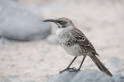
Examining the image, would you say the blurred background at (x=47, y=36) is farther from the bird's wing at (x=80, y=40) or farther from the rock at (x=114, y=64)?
the bird's wing at (x=80, y=40)

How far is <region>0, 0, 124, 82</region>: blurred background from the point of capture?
10773 mm

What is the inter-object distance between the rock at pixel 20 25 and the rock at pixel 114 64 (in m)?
3.03

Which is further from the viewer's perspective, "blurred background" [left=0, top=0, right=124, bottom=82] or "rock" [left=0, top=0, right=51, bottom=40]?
"rock" [left=0, top=0, right=51, bottom=40]

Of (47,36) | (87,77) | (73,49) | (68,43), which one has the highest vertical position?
(47,36)

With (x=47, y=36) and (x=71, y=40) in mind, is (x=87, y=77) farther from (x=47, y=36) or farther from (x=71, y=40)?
(x=47, y=36)

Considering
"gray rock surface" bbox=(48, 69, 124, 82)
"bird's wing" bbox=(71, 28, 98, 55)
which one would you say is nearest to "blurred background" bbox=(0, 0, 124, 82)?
"gray rock surface" bbox=(48, 69, 124, 82)

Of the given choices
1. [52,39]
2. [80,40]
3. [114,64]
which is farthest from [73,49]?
[52,39]

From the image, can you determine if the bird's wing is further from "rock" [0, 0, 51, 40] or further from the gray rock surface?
"rock" [0, 0, 51, 40]

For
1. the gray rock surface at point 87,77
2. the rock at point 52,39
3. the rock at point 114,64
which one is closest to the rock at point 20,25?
the rock at point 52,39

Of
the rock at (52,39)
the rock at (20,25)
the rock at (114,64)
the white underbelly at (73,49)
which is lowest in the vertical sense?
the rock at (114,64)

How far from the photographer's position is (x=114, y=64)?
10867 mm

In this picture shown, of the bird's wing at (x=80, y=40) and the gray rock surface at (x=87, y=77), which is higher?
the bird's wing at (x=80, y=40)

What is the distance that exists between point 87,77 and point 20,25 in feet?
19.3

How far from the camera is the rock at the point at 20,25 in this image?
1297 cm
